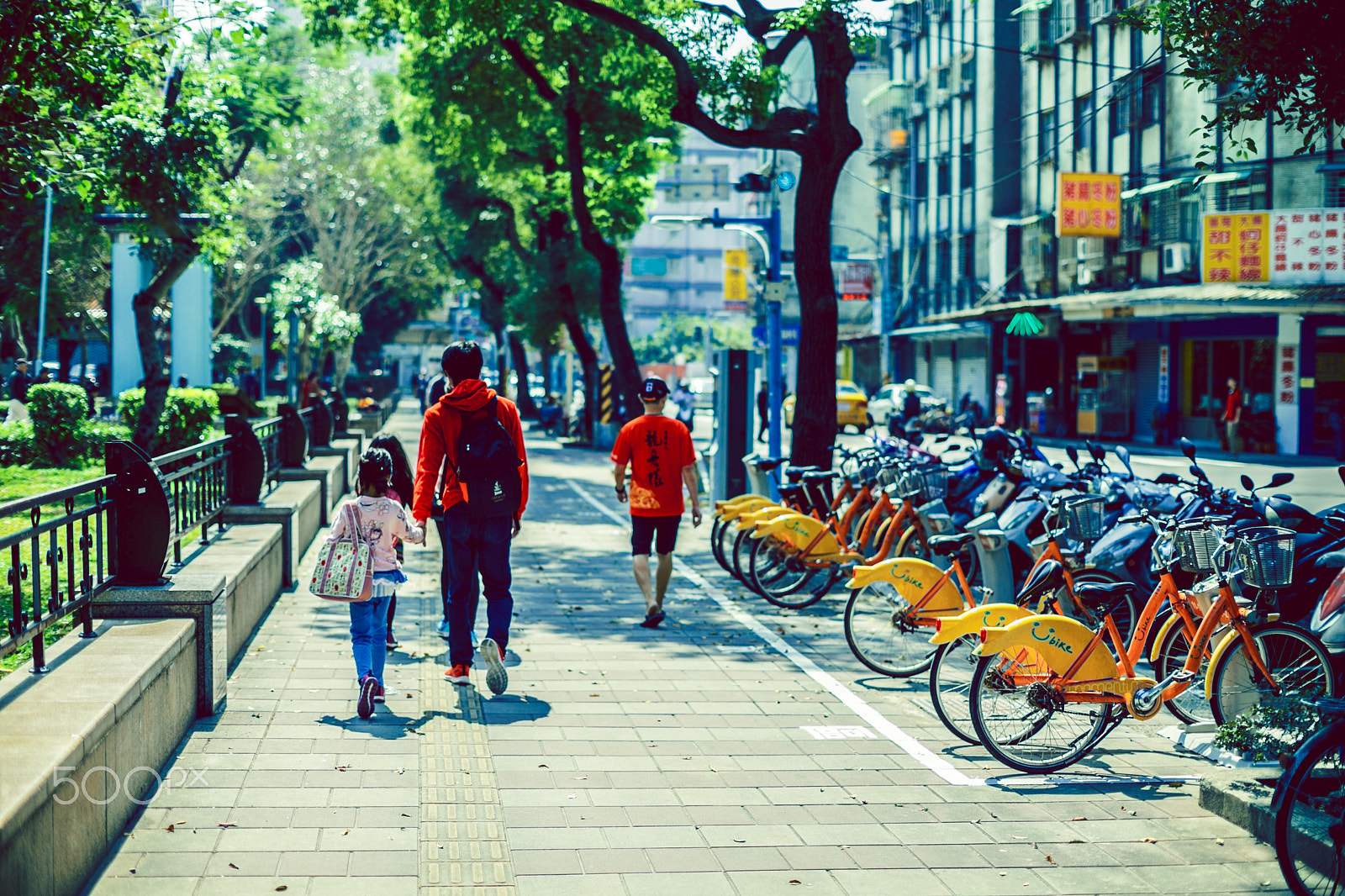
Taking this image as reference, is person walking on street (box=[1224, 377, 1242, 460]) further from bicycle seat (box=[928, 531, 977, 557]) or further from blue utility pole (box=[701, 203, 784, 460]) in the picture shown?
bicycle seat (box=[928, 531, 977, 557])

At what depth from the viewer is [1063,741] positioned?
6.09 meters

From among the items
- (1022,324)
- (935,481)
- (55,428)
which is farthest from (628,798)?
(55,428)

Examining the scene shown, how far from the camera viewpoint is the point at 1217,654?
6031 mm

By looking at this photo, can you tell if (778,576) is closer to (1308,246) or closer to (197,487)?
(197,487)

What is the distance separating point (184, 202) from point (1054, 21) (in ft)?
98.6

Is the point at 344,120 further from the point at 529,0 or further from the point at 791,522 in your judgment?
the point at 791,522

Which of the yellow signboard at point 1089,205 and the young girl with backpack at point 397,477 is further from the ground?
the yellow signboard at point 1089,205

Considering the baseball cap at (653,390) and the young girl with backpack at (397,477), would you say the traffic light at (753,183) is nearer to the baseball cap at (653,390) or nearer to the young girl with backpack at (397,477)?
the baseball cap at (653,390)

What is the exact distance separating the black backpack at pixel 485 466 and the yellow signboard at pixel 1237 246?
2390 cm

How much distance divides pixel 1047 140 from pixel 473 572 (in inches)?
1361

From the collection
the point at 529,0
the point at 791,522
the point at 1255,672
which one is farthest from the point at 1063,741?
the point at 529,0

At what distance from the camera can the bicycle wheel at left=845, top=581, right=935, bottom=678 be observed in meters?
7.84

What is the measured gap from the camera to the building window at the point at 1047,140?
3762 cm

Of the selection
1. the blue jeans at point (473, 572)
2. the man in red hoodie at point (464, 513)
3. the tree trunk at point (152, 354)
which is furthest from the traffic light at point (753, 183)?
the blue jeans at point (473, 572)
